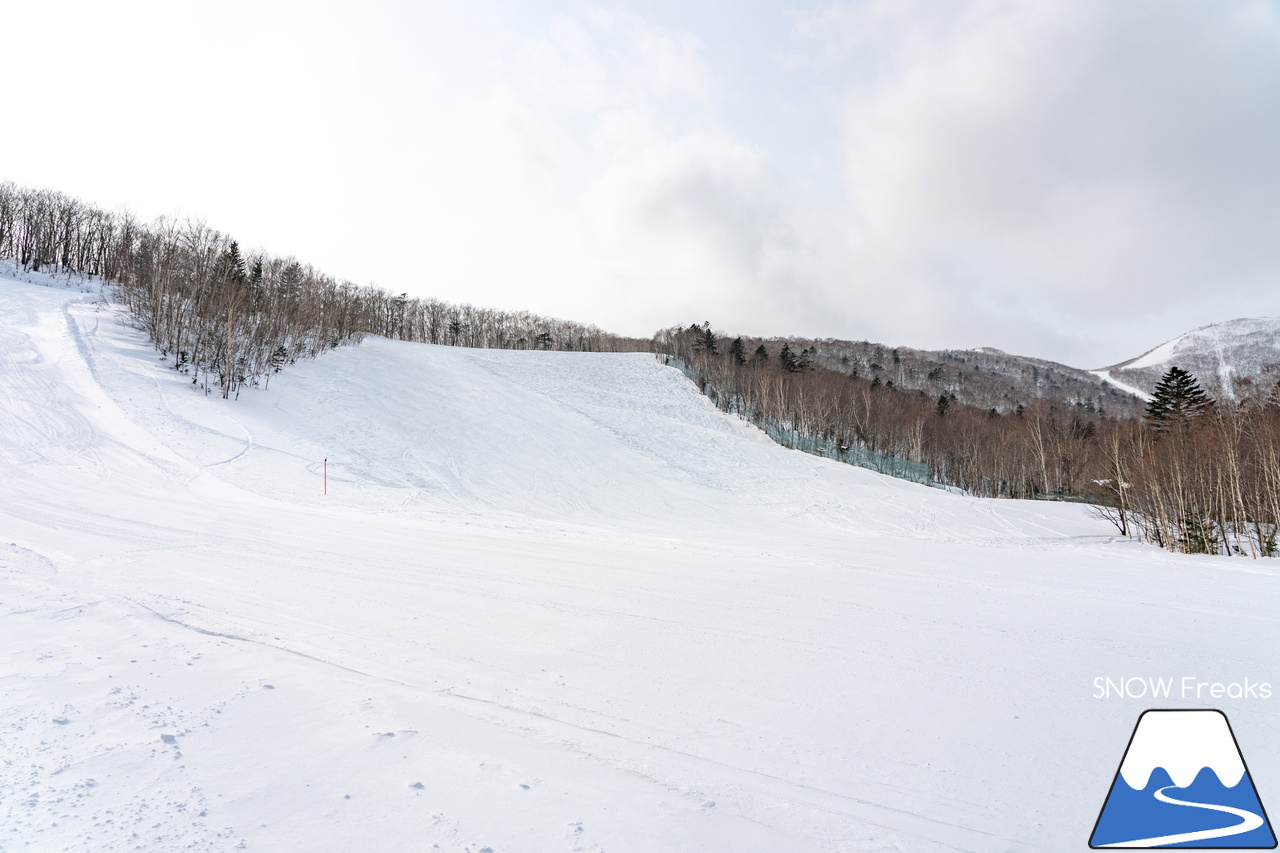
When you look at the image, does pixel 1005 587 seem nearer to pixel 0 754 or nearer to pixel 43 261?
pixel 0 754

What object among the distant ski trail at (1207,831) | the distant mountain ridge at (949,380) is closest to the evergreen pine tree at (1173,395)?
the distant ski trail at (1207,831)

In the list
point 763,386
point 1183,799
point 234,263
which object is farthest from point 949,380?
point 1183,799

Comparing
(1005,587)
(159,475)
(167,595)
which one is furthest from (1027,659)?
(159,475)

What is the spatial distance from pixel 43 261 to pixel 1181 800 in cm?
8281

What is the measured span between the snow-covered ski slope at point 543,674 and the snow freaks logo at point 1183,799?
→ 17cm

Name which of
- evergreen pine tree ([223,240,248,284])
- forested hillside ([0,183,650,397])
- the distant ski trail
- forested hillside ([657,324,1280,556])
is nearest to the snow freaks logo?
the distant ski trail

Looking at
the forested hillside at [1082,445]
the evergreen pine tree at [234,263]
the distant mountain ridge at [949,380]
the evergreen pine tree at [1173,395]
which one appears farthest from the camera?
the distant mountain ridge at [949,380]

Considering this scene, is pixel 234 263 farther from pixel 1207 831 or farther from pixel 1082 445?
pixel 1082 445

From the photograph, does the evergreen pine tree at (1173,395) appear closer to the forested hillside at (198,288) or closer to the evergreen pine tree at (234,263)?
the forested hillside at (198,288)

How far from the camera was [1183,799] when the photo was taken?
3.34 m

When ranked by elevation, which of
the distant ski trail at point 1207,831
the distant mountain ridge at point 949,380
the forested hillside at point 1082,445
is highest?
the distant mountain ridge at point 949,380

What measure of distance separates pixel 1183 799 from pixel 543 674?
4.62 m

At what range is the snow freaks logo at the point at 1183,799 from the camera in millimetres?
3139

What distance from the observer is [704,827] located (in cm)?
306
